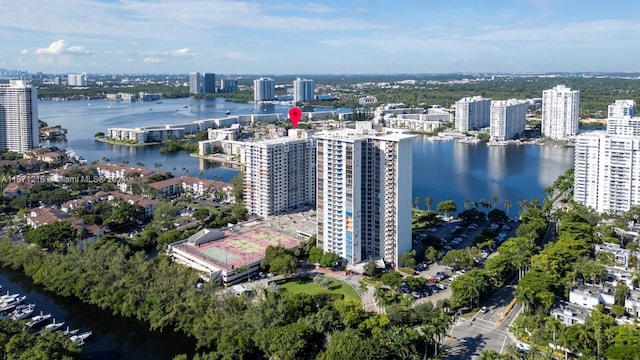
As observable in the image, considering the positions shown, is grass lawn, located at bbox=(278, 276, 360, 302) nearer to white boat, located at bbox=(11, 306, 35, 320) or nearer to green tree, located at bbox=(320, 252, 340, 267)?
green tree, located at bbox=(320, 252, 340, 267)

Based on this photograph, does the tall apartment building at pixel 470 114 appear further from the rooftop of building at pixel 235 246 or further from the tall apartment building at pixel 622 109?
the rooftop of building at pixel 235 246

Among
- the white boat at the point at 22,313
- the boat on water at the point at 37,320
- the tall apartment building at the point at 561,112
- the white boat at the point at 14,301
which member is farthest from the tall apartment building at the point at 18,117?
the tall apartment building at the point at 561,112

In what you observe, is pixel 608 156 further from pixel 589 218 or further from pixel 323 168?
pixel 323 168

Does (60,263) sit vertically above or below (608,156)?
below

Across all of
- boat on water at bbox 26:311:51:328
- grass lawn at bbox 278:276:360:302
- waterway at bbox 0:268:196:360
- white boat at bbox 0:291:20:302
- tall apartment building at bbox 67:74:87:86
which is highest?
tall apartment building at bbox 67:74:87:86

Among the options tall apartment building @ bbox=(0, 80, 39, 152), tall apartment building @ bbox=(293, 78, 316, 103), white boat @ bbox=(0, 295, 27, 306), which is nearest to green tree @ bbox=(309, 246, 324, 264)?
white boat @ bbox=(0, 295, 27, 306)

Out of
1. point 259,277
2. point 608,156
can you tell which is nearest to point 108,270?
point 259,277
